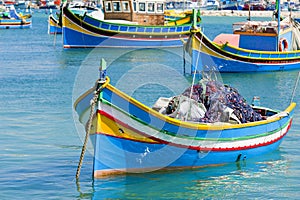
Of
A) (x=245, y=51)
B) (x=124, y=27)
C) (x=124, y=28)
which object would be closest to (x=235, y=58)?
(x=245, y=51)

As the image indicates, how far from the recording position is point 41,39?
5453cm

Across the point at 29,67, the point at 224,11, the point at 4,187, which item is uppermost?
the point at 4,187

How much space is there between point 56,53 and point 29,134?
82.1 feet

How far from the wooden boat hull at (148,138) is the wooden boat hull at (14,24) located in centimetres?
5176

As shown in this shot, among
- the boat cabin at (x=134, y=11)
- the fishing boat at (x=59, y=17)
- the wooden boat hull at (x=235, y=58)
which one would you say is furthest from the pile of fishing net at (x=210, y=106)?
the boat cabin at (x=134, y=11)

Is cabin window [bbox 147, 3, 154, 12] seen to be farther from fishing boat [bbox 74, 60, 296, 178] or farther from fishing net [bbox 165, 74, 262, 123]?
fishing boat [bbox 74, 60, 296, 178]

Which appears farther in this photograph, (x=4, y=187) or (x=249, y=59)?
(x=249, y=59)

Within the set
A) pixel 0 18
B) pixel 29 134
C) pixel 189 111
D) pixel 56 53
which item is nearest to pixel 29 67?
pixel 56 53

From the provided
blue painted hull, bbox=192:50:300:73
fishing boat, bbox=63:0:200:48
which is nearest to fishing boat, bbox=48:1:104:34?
fishing boat, bbox=63:0:200:48

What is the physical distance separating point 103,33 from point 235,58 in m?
14.1

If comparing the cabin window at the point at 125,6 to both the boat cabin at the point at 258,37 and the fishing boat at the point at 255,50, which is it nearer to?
the fishing boat at the point at 255,50

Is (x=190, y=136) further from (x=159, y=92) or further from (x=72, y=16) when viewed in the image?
(x=72, y=16)

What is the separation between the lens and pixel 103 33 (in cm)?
4503

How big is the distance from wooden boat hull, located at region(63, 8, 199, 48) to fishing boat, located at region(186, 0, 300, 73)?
11.4m
